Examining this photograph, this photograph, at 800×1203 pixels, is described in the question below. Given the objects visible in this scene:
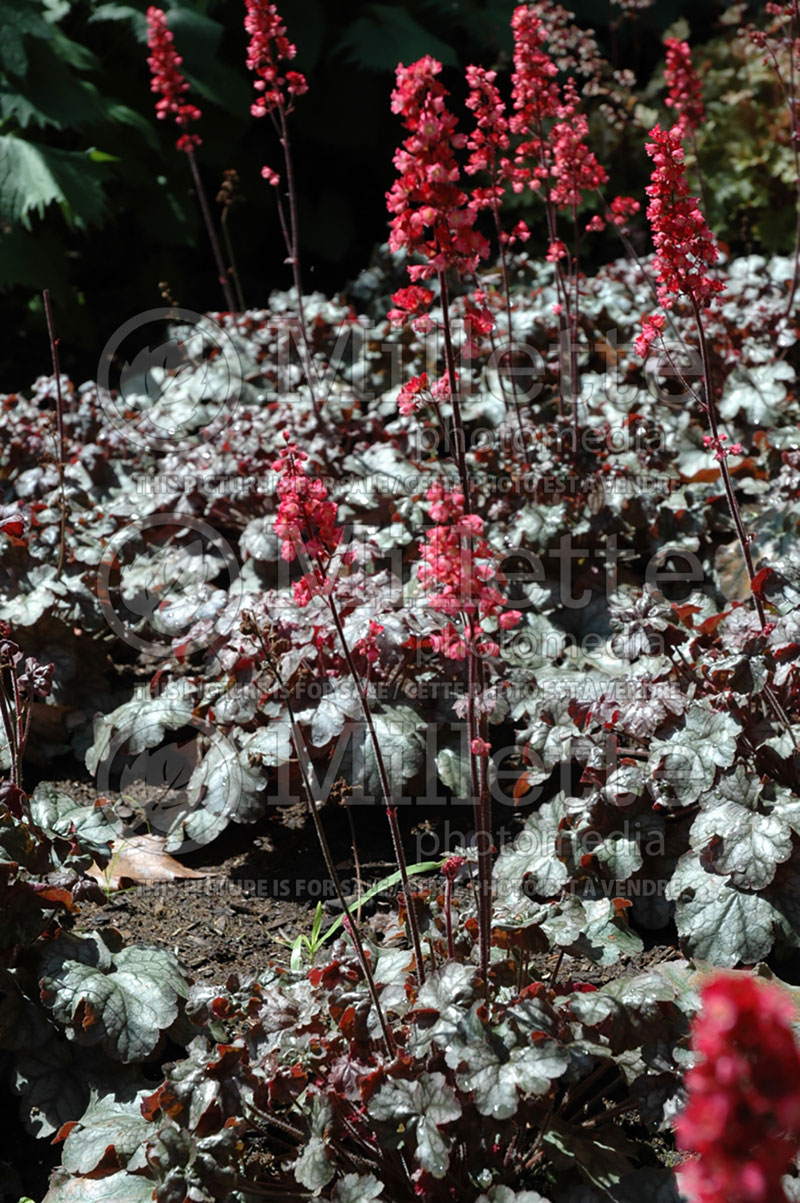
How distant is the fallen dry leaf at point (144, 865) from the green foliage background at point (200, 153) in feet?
13.2

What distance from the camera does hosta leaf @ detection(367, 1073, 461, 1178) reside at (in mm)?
1632

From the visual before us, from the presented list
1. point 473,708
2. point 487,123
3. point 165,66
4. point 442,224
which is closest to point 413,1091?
point 473,708

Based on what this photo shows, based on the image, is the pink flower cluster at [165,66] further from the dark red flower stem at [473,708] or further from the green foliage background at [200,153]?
the dark red flower stem at [473,708]

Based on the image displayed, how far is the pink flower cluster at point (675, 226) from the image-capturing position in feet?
7.61

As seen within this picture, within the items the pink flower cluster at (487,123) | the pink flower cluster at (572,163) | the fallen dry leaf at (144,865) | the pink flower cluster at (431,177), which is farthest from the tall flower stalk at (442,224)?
the pink flower cluster at (572,163)

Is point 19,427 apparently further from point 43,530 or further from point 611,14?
point 611,14

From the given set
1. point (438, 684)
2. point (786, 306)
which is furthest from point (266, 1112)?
point (786, 306)

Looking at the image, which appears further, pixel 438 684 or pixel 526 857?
pixel 438 684

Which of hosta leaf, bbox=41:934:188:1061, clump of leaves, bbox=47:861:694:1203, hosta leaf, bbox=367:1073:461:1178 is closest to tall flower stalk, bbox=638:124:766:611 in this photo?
clump of leaves, bbox=47:861:694:1203

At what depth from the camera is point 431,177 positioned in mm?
1708

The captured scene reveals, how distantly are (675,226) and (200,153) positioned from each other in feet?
18.2

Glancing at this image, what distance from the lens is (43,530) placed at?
3654 mm

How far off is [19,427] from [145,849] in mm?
2111

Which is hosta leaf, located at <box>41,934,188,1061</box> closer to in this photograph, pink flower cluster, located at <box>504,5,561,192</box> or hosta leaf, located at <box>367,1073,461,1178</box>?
hosta leaf, located at <box>367,1073,461,1178</box>
